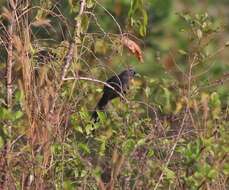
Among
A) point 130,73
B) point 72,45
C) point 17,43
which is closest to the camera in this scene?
point 17,43

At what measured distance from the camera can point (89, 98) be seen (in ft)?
17.8

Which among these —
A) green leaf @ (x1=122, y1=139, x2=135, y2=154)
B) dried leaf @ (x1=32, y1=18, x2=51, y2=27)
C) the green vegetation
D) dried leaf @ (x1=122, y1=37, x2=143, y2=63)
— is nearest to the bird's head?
the green vegetation

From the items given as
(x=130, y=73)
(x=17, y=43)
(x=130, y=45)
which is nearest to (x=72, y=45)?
(x=130, y=45)

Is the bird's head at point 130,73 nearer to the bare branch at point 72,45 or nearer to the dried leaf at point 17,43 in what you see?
the bare branch at point 72,45

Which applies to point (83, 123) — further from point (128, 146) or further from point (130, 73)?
point (130, 73)

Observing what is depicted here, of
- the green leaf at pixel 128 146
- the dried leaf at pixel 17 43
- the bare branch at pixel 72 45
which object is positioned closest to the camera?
the dried leaf at pixel 17 43

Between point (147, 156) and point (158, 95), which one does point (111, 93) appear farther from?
point (147, 156)

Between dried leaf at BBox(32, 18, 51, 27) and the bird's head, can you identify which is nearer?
dried leaf at BBox(32, 18, 51, 27)

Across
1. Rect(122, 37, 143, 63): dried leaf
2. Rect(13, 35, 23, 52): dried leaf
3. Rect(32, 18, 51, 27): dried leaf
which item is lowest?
Rect(122, 37, 143, 63): dried leaf

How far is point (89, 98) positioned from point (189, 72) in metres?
0.92

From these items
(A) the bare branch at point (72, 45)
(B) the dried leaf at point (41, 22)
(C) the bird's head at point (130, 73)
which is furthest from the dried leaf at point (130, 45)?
(C) the bird's head at point (130, 73)

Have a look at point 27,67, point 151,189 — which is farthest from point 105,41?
point 151,189

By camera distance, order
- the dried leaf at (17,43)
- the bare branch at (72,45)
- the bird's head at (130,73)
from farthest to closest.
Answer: the bird's head at (130,73)
the bare branch at (72,45)
the dried leaf at (17,43)

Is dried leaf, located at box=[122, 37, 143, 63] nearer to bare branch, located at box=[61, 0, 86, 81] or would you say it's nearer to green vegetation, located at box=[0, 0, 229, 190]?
green vegetation, located at box=[0, 0, 229, 190]
